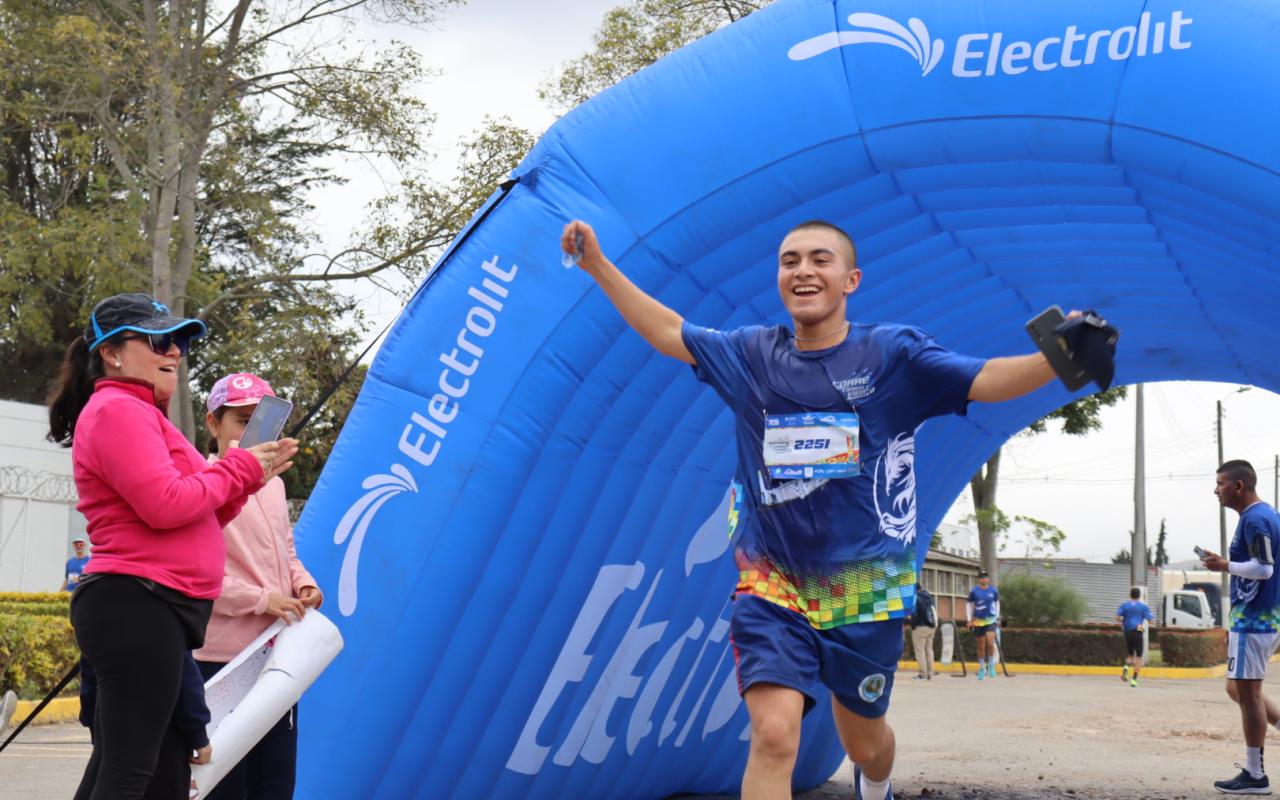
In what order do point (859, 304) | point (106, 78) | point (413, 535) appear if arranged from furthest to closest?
point (106, 78) → point (859, 304) → point (413, 535)

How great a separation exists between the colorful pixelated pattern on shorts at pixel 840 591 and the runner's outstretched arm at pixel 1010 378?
52 cm

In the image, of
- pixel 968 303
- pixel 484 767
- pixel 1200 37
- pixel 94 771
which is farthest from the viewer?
pixel 968 303

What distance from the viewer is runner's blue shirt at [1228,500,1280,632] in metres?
8.17

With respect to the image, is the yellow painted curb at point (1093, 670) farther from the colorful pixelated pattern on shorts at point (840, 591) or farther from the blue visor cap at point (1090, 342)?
the blue visor cap at point (1090, 342)

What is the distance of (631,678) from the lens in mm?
6242

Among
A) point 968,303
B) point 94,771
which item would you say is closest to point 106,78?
point 968,303

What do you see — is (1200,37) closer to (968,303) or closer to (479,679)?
(968,303)

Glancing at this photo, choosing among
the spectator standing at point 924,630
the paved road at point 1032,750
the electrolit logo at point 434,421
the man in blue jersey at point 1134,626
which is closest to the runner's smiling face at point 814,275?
the electrolit logo at point 434,421

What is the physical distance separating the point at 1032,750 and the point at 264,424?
7.82 metres

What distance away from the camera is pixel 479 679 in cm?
547

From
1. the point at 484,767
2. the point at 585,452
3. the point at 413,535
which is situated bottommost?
the point at 484,767

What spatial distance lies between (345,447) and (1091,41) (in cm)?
285

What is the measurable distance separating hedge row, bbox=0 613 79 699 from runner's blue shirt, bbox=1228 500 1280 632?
9118 millimetres

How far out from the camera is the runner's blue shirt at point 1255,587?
817cm
